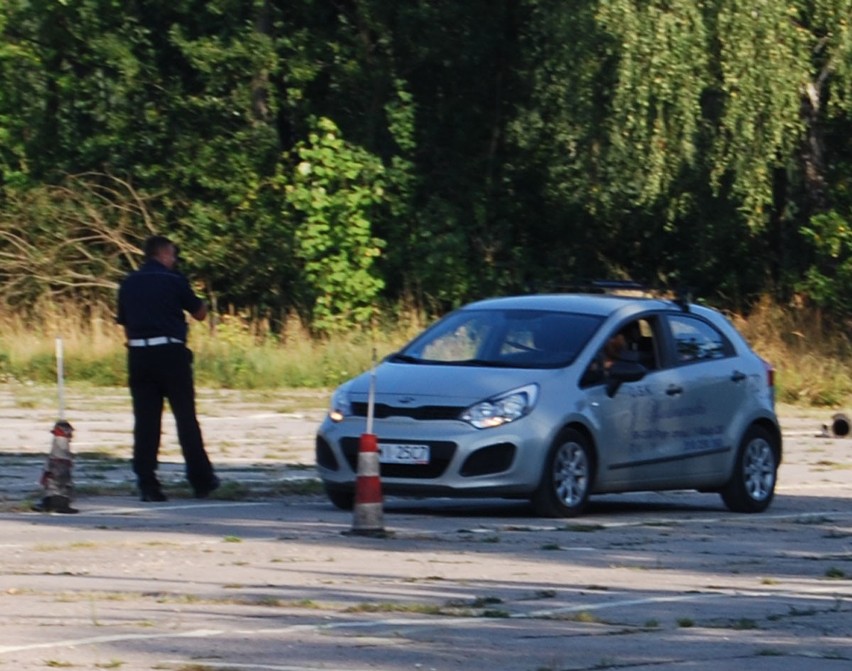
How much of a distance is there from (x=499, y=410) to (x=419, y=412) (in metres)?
0.55

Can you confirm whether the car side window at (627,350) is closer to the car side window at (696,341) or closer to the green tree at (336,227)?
the car side window at (696,341)

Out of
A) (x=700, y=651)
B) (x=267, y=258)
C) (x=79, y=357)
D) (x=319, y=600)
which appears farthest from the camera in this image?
(x=267, y=258)

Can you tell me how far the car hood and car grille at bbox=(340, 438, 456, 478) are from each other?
1.05 feet

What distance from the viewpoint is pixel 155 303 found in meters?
15.5

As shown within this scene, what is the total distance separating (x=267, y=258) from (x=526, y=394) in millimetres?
27562

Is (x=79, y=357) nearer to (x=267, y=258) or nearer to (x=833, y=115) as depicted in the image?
(x=267, y=258)

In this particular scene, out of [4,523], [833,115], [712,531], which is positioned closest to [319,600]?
[4,523]

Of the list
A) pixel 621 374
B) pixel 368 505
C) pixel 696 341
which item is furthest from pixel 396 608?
pixel 696 341

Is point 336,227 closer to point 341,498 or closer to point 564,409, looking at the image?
point 341,498

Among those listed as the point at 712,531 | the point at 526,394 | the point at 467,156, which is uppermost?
the point at 467,156

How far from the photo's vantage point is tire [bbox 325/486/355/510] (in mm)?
15156

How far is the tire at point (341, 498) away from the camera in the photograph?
15156 millimetres

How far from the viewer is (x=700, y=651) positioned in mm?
8758

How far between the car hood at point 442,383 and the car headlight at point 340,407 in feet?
0.18
